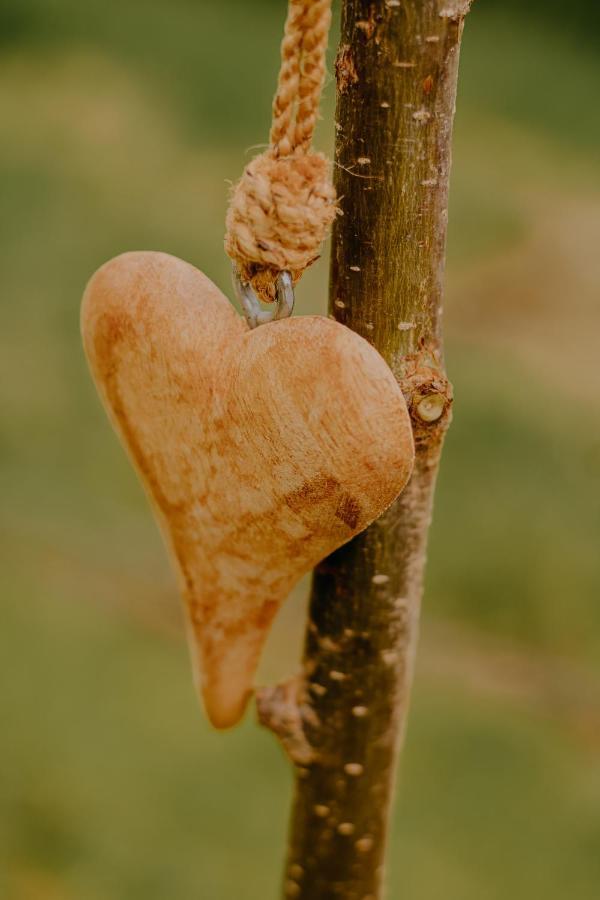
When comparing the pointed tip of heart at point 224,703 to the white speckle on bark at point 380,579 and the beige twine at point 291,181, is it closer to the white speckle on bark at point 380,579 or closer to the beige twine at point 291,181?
the white speckle on bark at point 380,579

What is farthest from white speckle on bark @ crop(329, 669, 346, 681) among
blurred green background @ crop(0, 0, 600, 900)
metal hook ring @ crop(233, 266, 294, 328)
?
blurred green background @ crop(0, 0, 600, 900)

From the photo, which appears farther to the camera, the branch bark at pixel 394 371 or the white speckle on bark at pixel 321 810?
the white speckle on bark at pixel 321 810

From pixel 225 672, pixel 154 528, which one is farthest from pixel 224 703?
pixel 154 528

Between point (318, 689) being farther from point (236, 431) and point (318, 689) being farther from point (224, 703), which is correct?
point (236, 431)

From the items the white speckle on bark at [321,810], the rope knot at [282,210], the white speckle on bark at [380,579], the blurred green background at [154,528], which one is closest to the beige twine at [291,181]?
the rope knot at [282,210]

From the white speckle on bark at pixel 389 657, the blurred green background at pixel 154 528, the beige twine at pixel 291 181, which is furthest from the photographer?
the blurred green background at pixel 154 528

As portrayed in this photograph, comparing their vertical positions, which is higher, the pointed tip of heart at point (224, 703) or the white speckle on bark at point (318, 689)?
the white speckle on bark at point (318, 689)

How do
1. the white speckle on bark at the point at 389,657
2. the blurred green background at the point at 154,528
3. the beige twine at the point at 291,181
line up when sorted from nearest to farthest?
1. the beige twine at the point at 291,181
2. the white speckle on bark at the point at 389,657
3. the blurred green background at the point at 154,528
